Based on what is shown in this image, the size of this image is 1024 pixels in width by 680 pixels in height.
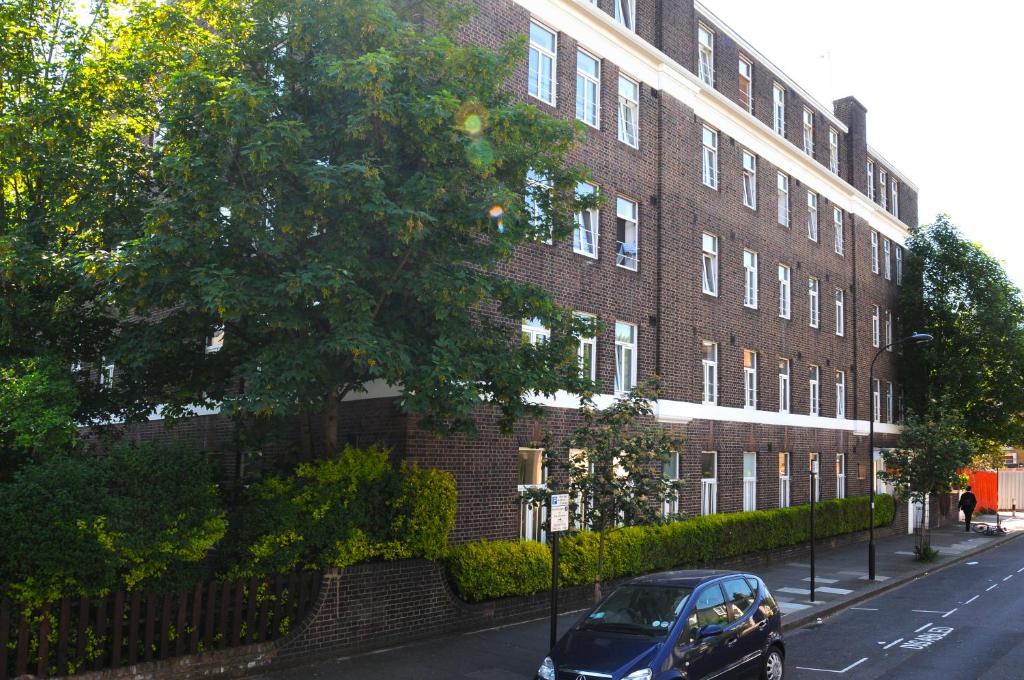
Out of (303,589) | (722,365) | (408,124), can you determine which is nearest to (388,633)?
(303,589)

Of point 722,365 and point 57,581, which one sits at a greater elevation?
point 722,365

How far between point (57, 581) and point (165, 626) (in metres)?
1.53

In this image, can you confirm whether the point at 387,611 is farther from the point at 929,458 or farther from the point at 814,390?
the point at 814,390

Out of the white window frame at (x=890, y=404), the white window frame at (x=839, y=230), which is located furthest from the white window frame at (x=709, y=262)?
the white window frame at (x=890, y=404)

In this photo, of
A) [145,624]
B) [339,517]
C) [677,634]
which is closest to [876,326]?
[339,517]

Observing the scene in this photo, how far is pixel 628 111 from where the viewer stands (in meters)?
23.8

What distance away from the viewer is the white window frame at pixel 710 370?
25.8 meters

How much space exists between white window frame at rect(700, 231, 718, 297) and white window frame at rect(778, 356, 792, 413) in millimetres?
5238

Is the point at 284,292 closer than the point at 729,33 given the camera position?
Yes

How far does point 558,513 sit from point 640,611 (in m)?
2.41

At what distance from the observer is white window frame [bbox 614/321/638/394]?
22203 mm

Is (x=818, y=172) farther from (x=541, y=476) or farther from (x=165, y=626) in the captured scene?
(x=165, y=626)

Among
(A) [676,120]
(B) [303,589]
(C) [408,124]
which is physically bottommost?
(B) [303,589]

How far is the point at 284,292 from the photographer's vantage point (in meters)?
12.4
